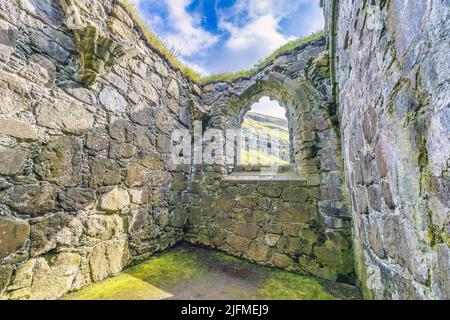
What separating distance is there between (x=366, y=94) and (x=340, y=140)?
4.00ft

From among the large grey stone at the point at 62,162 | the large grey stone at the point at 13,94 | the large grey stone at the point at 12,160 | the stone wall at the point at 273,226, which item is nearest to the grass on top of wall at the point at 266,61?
the stone wall at the point at 273,226

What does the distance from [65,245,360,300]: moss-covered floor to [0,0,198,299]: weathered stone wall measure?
0.22 metres

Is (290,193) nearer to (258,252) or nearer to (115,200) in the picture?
(258,252)

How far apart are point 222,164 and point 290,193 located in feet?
4.08

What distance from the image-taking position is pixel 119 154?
2447mm

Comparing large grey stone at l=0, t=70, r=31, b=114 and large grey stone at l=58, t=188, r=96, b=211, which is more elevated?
large grey stone at l=0, t=70, r=31, b=114

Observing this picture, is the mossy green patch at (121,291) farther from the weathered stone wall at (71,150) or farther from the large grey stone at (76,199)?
the large grey stone at (76,199)

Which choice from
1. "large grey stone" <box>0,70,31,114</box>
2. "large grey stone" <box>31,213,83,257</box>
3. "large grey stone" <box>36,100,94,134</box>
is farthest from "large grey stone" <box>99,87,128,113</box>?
"large grey stone" <box>31,213,83,257</box>

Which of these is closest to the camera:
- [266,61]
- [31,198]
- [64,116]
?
[31,198]

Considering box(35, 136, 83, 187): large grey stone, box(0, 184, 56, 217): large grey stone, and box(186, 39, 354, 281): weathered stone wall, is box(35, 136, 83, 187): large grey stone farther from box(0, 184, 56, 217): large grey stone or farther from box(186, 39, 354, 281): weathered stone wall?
box(186, 39, 354, 281): weathered stone wall

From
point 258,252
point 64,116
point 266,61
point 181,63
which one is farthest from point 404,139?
point 181,63

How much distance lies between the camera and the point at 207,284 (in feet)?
7.34

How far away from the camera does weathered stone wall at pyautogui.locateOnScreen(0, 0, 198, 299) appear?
5.15 ft
